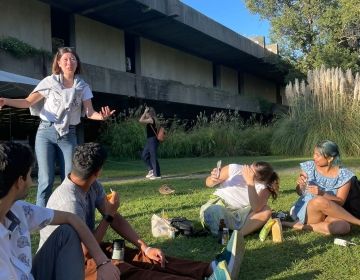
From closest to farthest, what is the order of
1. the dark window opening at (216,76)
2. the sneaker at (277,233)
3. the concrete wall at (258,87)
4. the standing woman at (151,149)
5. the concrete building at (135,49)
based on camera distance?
the sneaker at (277,233)
the standing woman at (151,149)
the concrete building at (135,49)
the dark window opening at (216,76)
the concrete wall at (258,87)

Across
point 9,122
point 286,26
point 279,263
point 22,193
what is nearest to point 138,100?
point 9,122

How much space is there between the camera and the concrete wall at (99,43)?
736 inches

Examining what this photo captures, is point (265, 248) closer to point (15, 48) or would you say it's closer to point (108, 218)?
point (108, 218)

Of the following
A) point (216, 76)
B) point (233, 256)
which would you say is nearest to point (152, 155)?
point (233, 256)

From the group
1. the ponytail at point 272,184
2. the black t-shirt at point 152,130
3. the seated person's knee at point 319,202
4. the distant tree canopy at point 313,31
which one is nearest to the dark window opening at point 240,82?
the distant tree canopy at point 313,31

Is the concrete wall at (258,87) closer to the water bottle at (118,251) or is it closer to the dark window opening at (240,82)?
the dark window opening at (240,82)

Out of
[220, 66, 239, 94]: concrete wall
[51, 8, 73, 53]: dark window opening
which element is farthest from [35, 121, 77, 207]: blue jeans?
[220, 66, 239, 94]: concrete wall

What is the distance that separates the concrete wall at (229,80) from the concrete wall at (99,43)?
33.3 feet

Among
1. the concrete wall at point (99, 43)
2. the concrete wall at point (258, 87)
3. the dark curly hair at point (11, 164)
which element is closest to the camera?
the dark curly hair at point (11, 164)

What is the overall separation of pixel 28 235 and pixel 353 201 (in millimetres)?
3355

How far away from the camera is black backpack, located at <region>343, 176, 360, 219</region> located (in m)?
4.54

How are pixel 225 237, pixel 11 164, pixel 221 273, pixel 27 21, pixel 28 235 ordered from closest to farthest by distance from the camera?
pixel 11 164, pixel 28 235, pixel 221 273, pixel 225 237, pixel 27 21

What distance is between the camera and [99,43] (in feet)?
64.6

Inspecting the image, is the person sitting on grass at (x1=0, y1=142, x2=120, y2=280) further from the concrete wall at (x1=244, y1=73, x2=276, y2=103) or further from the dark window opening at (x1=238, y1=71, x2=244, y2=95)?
the concrete wall at (x1=244, y1=73, x2=276, y2=103)
